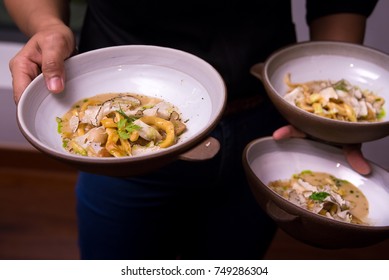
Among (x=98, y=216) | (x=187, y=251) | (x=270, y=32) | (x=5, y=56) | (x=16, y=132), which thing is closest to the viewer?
(x=270, y=32)

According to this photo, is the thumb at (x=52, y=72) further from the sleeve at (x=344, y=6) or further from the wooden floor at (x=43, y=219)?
the wooden floor at (x=43, y=219)

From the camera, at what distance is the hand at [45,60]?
0.74 meters

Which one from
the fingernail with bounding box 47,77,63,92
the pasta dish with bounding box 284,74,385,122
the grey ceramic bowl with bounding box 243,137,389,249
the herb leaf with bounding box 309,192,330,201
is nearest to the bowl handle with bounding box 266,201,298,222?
the grey ceramic bowl with bounding box 243,137,389,249

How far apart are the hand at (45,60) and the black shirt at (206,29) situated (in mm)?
109

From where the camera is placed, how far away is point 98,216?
1020mm

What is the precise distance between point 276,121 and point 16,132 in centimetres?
129

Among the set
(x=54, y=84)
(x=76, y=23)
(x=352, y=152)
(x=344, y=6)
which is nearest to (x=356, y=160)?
(x=352, y=152)

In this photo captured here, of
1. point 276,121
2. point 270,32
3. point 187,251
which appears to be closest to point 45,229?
point 187,251

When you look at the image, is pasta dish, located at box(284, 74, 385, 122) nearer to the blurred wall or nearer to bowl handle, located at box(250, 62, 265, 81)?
bowl handle, located at box(250, 62, 265, 81)

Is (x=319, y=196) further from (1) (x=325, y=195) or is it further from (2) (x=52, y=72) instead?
(2) (x=52, y=72)

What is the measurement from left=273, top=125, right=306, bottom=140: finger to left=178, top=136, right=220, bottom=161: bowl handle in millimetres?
228

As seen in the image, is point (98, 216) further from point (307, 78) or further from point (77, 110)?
point (307, 78)

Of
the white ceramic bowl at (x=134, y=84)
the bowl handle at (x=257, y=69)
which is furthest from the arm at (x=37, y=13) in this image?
the bowl handle at (x=257, y=69)

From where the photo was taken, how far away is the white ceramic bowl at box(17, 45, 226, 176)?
0.73 m
